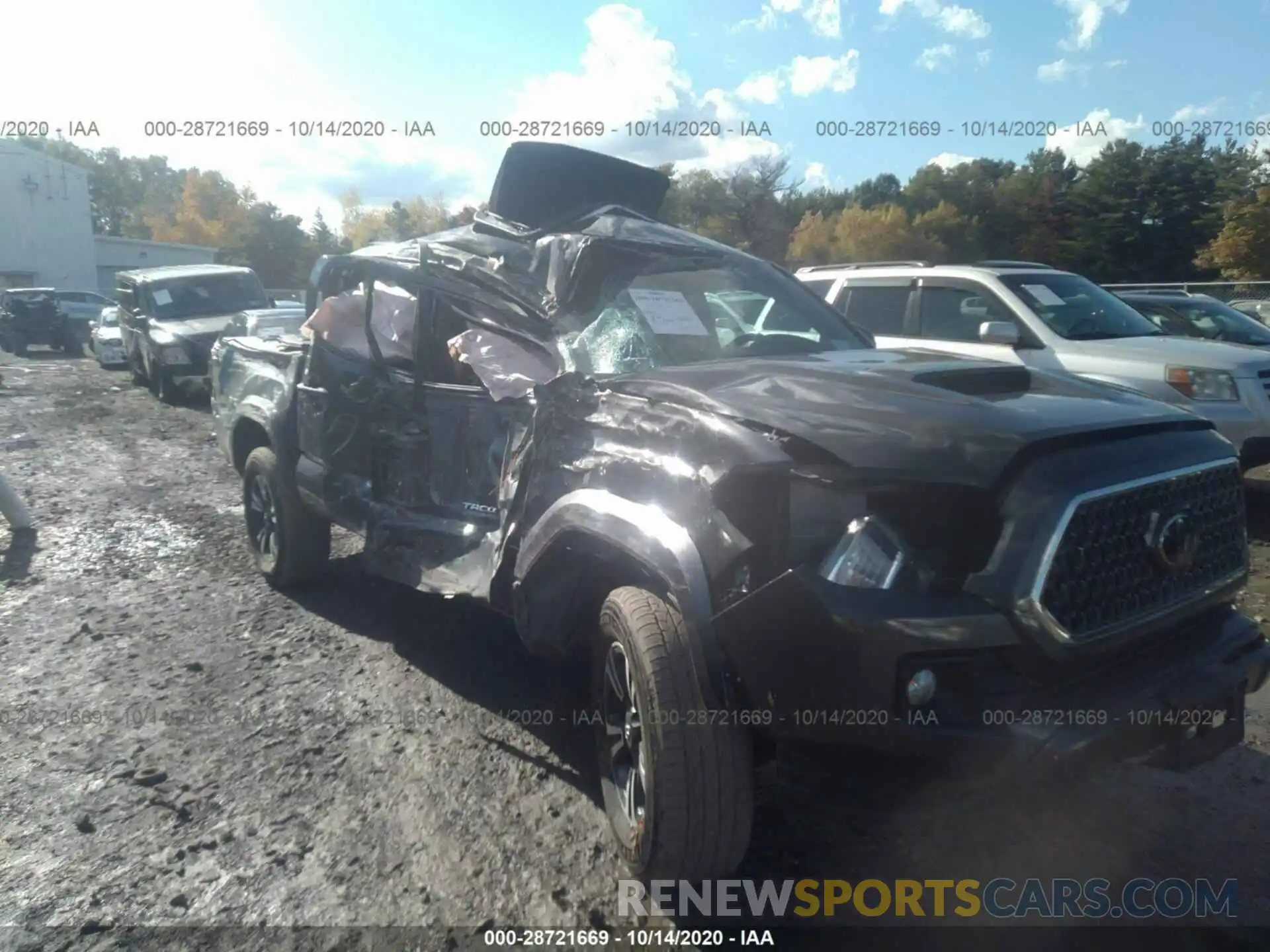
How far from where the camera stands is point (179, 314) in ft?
47.2

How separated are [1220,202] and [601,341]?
48229 mm

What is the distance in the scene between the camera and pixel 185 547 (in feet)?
21.4

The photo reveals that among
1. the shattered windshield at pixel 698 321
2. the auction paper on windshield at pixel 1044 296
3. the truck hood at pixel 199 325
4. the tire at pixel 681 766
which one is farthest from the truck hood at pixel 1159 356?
the truck hood at pixel 199 325

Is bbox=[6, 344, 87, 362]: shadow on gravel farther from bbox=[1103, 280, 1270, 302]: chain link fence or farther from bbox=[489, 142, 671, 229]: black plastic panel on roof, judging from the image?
bbox=[1103, 280, 1270, 302]: chain link fence

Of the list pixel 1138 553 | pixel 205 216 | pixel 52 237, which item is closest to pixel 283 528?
pixel 1138 553

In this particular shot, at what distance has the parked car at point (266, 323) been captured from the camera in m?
11.9

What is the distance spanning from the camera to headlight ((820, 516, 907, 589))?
7.57 feet

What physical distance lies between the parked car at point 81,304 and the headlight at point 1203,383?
2716cm

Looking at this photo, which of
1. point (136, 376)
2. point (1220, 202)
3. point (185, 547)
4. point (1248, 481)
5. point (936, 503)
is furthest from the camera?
point (1220, 202)

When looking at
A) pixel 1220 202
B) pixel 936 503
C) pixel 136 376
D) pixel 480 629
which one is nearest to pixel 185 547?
pixel 480 629

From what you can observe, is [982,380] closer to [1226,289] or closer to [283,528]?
[283,528]

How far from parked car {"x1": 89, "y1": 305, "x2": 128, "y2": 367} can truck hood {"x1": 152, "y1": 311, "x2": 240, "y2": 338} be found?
4.86 meters

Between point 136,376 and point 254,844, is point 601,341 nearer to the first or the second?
point 254,844

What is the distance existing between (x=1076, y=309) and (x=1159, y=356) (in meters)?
0.87
